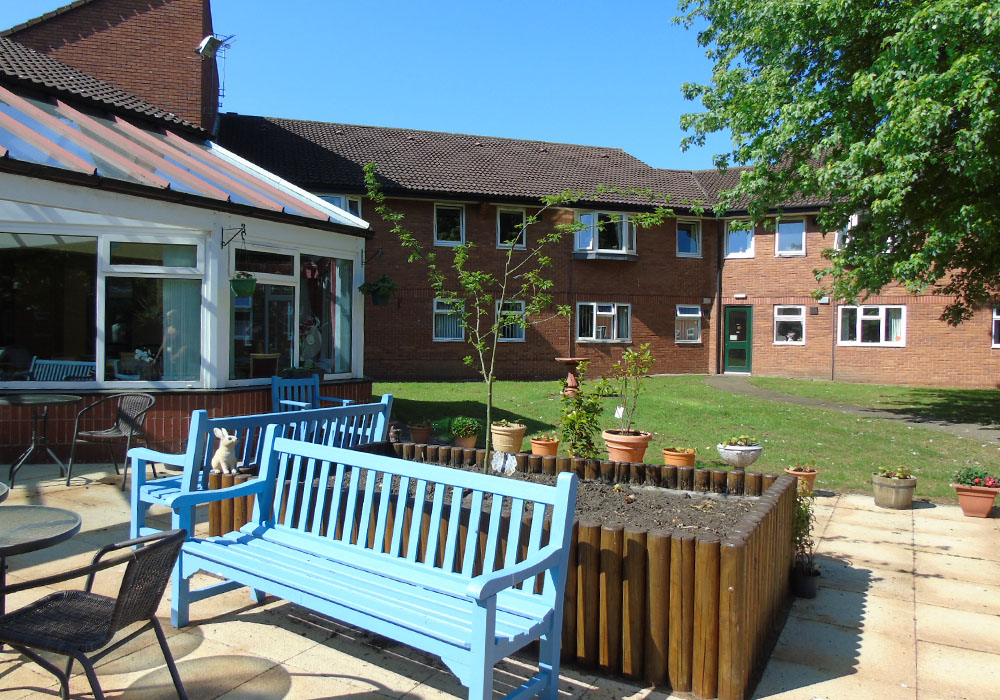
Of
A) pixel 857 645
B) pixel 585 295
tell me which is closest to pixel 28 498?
pixel 857 645

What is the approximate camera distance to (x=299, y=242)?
400 inches

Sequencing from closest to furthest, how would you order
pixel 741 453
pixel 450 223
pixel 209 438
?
pixel 209 438
pixel 741 453
pixel 450 223

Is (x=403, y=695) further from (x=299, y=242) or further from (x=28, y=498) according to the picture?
(x=299, y=242)

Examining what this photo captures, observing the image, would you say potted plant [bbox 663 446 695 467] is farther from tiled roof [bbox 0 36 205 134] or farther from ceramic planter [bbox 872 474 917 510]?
tiled roof [bbox 0 36 205 134]

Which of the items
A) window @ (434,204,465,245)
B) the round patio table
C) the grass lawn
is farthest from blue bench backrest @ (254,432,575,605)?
window @ (434,204,465,245)

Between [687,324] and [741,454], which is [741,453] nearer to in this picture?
[741,454]

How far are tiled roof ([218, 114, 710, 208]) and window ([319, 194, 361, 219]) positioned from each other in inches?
9.7

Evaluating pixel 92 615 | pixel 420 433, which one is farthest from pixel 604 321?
pixel 92 615

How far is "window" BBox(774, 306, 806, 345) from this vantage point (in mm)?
23156

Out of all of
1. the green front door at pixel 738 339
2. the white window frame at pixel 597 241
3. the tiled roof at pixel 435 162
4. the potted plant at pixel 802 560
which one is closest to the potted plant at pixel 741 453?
the potted plant at pixel 802 560

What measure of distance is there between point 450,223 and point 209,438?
1762 centimetres

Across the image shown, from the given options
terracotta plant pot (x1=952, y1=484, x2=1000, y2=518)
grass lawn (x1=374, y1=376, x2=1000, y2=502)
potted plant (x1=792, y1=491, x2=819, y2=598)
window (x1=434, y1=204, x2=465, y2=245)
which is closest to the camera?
potted plant (x1=792, y1=491, x2=819, y2=598)

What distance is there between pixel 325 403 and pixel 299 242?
2282 millimetres

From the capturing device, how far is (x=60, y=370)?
9258 mm
